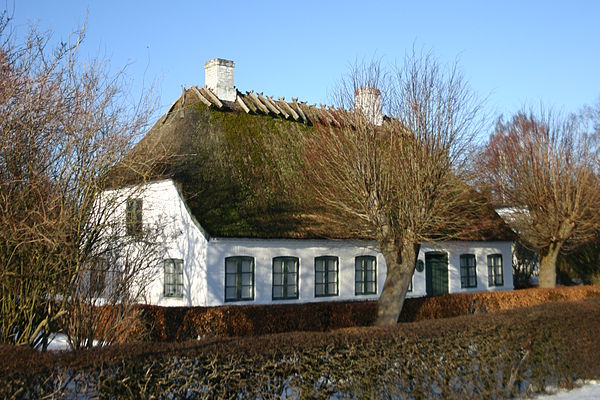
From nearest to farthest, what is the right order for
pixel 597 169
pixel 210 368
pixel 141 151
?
pixel 210 368 < pixel 141 151 < pixel 597 169

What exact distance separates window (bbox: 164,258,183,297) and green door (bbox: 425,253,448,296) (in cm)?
962

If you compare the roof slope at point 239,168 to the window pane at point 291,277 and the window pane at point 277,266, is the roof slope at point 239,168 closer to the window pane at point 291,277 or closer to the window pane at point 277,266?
the window pane at point 277,266

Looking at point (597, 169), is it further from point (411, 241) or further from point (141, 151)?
point (141, 151)

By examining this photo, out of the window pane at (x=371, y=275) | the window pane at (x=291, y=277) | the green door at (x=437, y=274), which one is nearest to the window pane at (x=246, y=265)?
the window pane at (x=291, y=277)

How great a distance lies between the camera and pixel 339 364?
7484 mm

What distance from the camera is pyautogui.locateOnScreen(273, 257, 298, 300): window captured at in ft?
58.7

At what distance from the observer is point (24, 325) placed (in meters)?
8.59

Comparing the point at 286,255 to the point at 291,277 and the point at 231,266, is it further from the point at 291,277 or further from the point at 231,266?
the point at 231,266

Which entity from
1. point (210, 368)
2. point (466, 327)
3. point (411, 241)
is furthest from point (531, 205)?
point (210, 368)

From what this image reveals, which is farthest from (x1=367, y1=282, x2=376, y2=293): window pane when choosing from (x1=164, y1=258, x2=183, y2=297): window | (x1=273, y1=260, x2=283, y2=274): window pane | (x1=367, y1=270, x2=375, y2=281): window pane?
(x1=164, y1=258, x2=183, y2=297): window

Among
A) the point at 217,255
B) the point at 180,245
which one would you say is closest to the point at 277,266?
the point at 217,255

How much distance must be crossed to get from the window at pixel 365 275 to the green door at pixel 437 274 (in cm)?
307

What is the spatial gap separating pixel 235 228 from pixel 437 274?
9328 mm

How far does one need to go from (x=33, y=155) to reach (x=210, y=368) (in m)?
4.02
